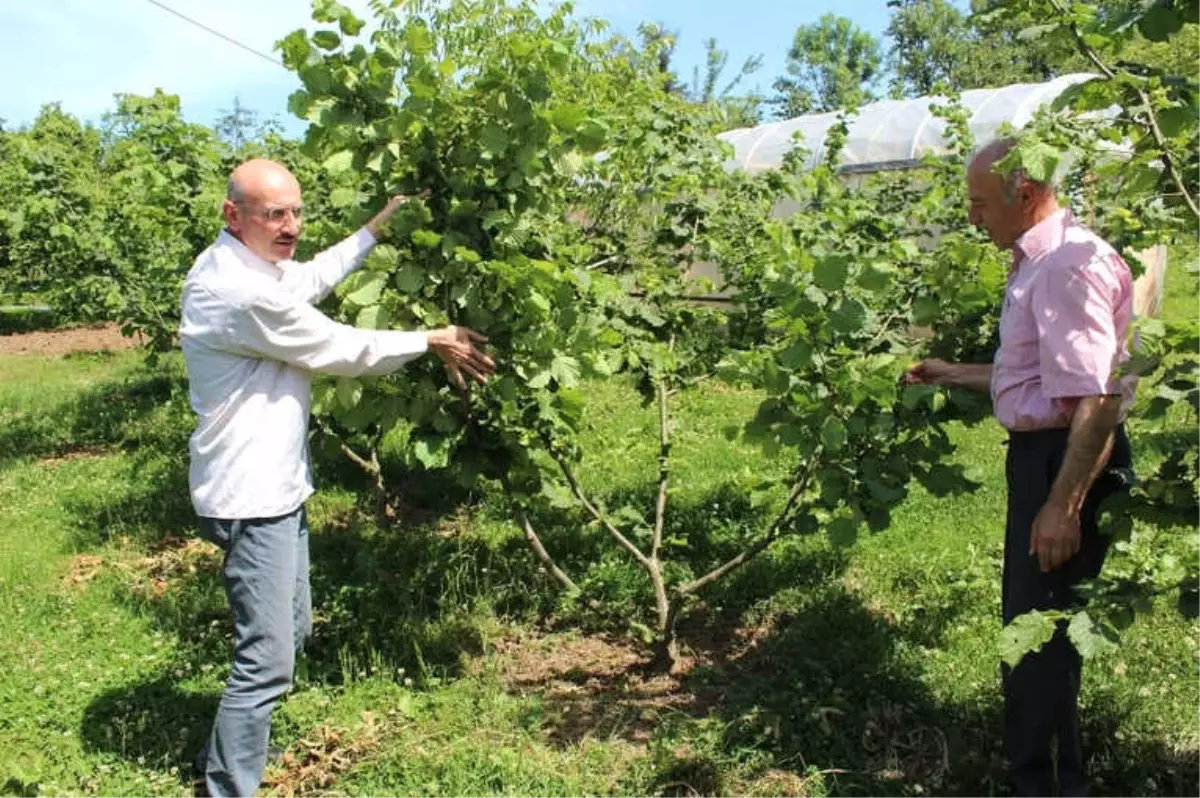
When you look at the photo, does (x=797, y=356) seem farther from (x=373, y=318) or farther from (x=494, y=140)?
(x=373, y=318)

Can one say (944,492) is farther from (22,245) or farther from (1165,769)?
(22,245)

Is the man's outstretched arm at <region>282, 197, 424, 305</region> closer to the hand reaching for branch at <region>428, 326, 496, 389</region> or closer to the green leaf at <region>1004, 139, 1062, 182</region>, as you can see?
the hand reaching for branch at <region>428, 326, 496, 389</region>

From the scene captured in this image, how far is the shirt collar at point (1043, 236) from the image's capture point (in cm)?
252

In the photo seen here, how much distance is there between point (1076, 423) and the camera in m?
2.40

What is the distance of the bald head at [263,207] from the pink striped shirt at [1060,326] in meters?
2.08

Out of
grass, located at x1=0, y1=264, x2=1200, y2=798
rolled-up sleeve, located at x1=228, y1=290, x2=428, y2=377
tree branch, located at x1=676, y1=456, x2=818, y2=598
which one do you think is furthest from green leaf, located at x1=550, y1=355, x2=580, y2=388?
grass, located at x1=0, y1=264, x2=1200, y2=798

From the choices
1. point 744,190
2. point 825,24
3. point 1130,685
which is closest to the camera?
point 1130,685

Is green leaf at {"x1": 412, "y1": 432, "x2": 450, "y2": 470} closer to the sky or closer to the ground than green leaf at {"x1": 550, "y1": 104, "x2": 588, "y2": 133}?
closer to the ground

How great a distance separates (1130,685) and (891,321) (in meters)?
1.46

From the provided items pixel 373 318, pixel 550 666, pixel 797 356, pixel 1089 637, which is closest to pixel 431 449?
pixel 373 318

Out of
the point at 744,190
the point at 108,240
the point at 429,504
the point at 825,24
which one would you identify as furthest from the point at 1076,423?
the point at 825,24

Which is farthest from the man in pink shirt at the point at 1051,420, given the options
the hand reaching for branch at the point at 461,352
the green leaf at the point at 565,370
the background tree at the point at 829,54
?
the background tree at the point at 829,54

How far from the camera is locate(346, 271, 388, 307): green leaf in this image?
10.2ft

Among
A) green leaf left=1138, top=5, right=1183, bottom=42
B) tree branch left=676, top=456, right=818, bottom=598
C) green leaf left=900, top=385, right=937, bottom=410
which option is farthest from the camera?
tree branch left=676, top=456, right=818, bottom=598
